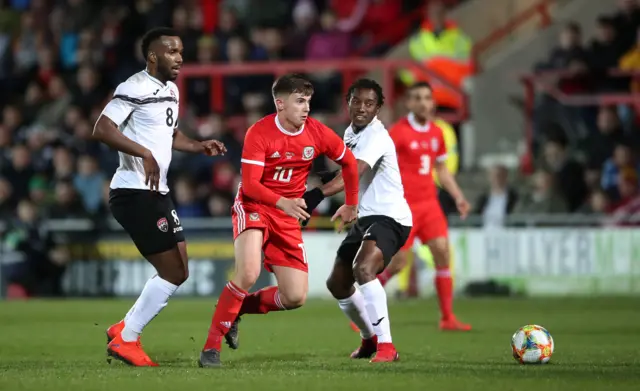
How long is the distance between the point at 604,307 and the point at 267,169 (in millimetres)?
7665

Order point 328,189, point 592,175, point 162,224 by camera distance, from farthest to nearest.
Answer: point 592,175, point 328,189, point 162,224

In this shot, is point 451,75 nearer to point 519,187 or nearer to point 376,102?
point 519,187

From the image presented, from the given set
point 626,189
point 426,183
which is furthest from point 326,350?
point 626,189

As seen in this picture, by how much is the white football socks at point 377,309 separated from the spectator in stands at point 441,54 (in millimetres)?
10104

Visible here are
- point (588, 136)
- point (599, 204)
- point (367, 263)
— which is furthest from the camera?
point (588, 136)

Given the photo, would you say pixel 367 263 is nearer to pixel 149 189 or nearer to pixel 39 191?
pixel 149 189

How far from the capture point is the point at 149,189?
9062 millimetres

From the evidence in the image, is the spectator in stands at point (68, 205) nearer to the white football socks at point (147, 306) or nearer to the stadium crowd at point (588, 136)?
the stadium crowd at point (588, 136)

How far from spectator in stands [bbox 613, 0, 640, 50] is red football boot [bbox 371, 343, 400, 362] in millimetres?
10573

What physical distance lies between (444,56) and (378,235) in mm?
Result: 10786

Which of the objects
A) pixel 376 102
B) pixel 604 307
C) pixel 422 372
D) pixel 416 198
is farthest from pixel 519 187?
pixel 422 372

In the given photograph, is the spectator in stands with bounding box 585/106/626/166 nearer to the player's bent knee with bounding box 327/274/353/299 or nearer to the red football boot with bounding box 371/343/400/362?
the player's bent knee with bounding box 327/274/353/299

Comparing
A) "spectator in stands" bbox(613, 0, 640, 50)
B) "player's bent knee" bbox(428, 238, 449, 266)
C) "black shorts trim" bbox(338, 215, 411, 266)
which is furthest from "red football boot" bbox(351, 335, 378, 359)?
"spectator in stands" bbox(613, 0, 640, 50)

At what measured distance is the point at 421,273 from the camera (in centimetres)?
1795
